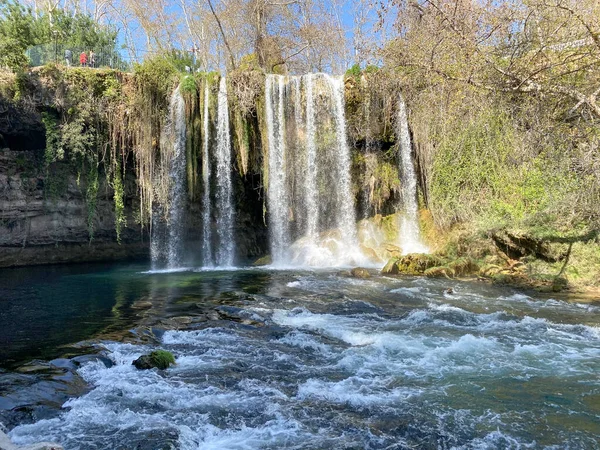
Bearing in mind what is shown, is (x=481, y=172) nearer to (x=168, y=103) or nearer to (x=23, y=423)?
(x=168, y=103)

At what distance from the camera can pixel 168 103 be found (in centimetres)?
1797

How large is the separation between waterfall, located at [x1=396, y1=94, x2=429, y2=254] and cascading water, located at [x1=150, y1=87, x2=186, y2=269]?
844cm

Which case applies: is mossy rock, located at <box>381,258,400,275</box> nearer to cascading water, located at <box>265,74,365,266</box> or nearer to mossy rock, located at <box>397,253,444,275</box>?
mossy rock, located at <box>397,253,444,275</box>

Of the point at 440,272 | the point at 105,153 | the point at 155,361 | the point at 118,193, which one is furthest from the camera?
the point at 118,193

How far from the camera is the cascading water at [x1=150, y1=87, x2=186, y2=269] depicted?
17969mm

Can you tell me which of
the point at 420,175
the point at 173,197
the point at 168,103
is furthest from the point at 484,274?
the point at 168,103

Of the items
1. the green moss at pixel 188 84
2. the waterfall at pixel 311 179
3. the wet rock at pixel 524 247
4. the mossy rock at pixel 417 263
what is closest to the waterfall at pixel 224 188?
the green moss at pixel 188 84

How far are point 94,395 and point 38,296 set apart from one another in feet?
26.0

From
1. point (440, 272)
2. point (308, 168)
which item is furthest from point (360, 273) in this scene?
point (308, 168)

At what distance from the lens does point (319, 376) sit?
6012 mm

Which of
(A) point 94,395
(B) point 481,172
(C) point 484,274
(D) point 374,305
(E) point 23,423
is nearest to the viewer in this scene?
(E) point 23,423

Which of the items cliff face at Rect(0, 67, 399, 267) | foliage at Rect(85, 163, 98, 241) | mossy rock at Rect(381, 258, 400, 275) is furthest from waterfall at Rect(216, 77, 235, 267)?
mossy rock at Rect(381, 258, 400, 275)

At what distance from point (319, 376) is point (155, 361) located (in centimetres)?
220

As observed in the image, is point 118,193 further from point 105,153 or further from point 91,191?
point 105,153
